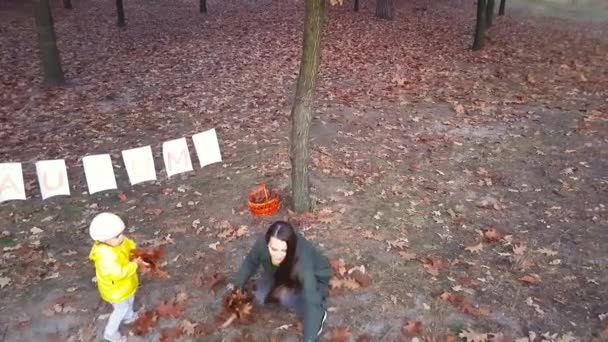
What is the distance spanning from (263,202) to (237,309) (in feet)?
6.09

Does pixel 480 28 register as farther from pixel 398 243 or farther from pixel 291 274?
pixel 291 274

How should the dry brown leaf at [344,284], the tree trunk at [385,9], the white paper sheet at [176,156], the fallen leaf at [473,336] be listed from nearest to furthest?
A: the fallen leaf at [473,336]
the dry brown leaf at [344,284]
the white paper sheet at [176,156]
the tree trunk at [385,9]

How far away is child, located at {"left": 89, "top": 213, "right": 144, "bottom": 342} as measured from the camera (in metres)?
3.68

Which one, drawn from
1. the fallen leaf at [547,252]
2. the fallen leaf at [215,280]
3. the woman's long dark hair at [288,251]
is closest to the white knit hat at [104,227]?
the woman's long dark hair at [288,251]

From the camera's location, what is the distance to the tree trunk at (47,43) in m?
10.5

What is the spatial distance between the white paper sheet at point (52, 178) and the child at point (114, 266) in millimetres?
2084

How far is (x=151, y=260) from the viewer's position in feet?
14.3

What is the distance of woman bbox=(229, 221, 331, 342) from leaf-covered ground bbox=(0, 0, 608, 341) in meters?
0.24

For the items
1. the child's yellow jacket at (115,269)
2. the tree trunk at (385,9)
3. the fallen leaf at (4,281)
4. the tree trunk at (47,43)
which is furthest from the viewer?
the tree trunk at (385,9)

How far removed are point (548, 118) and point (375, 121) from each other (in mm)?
3092

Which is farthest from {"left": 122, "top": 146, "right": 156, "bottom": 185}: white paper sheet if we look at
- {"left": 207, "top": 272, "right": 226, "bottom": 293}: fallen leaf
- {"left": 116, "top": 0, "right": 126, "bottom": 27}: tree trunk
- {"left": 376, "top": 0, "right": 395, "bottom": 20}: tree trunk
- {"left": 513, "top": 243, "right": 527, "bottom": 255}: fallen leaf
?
{"left": 376, "top": 0, "right": 395, "bottom": 20}: tree trunk

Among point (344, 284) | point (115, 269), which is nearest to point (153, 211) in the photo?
point (115, 269)

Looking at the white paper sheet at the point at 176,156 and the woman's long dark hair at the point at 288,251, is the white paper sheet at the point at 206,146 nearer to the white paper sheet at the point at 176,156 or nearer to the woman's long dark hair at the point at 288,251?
the white paper sheet at the point at 176,156

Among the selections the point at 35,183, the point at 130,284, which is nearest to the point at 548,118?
the point at 130,284
